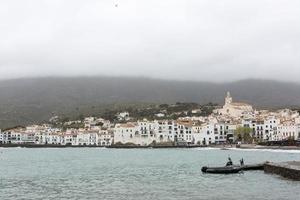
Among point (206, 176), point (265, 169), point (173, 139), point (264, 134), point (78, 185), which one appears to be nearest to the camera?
point (78, 185)

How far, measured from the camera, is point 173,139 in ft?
646

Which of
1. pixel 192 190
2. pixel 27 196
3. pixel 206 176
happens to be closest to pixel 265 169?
pixel 206 176

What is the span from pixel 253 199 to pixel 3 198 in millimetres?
17485

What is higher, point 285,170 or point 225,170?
point 285,170

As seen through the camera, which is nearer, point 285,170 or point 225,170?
point 285,170

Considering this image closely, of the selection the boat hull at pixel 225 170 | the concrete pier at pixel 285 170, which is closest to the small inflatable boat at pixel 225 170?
the boat hull at pixel 225 170

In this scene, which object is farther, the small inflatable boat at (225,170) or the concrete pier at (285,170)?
the small inflatable boat at (225,170)

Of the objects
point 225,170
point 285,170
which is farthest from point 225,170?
point 285,170

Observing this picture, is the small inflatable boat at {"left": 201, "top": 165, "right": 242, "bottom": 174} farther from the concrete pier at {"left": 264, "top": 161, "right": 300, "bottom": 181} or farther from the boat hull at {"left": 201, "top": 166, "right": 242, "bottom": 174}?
the concrete pier at {"left": 264, "top": 161, "right": 300, "bottom": 181}

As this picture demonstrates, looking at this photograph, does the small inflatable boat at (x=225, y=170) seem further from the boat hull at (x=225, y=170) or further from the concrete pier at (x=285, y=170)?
the concrete pier at (x=285, y=170)

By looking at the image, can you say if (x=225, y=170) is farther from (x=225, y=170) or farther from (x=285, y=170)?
(x=285, y=170)

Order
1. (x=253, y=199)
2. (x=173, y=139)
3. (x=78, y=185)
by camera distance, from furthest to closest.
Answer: (x=173, y=139)
(x=78, y=185)
(x=253, y=199)

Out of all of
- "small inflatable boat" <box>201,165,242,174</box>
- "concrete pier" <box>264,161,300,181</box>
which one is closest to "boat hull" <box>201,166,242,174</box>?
"small inflatable boat" <box>201,165,242,174</box>

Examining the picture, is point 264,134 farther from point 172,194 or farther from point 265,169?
point 172,194
